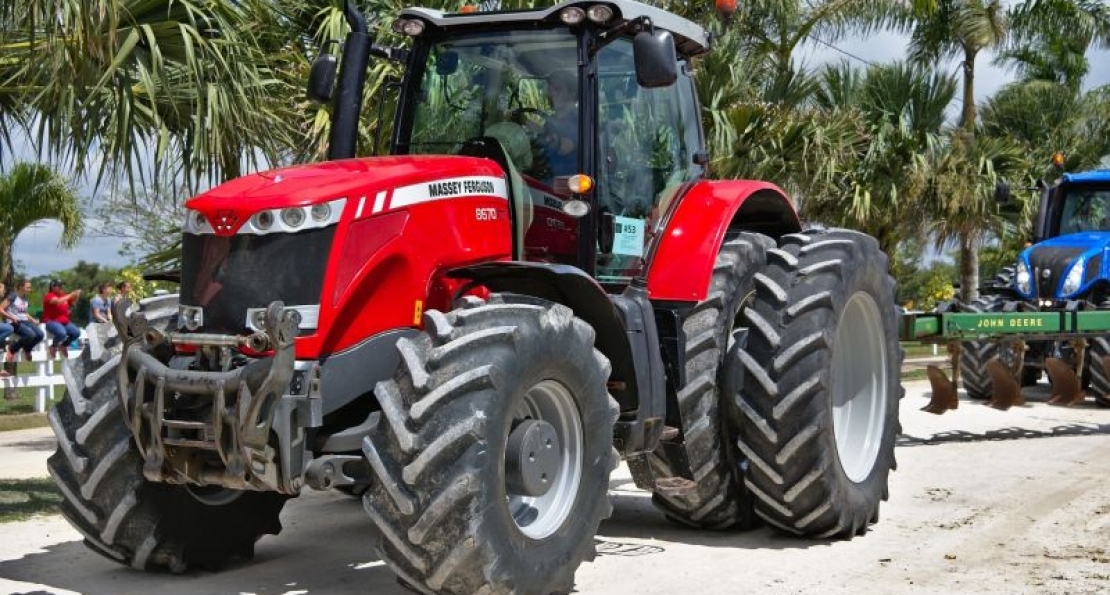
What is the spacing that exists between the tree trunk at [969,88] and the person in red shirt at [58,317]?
14777 millimetres

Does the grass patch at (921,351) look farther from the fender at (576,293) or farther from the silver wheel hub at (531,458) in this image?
the silver wheel hub at (531,458)

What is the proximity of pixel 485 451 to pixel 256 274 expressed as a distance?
1.12 m

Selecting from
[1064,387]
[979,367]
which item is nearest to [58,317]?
[979,367]

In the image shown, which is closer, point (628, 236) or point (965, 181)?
point (628, 236)

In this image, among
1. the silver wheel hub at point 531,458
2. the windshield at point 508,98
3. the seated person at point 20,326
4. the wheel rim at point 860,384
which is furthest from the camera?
the seated person at point 20,326

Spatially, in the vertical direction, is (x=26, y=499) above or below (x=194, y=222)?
below

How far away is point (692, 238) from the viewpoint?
651cm

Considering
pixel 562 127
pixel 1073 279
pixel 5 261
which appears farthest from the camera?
pixel 5 261

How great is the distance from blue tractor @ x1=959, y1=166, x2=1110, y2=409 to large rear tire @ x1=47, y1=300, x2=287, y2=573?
813 centimetres

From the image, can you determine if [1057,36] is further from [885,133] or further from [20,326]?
[20,326]

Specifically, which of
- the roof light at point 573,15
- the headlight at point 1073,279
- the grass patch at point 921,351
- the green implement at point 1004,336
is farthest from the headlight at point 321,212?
the grass patch at point 921,351

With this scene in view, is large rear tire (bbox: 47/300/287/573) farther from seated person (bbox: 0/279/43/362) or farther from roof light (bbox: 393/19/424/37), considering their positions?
seated person (bbox: 0/279/43/362)

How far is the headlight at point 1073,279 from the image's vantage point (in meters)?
13.9

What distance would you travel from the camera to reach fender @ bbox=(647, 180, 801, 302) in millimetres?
6377
